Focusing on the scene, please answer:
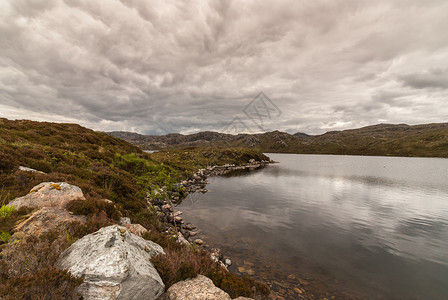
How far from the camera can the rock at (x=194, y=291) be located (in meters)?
4.89

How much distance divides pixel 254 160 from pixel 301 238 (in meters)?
69.9

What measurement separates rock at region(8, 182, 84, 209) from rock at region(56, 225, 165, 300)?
3.50m

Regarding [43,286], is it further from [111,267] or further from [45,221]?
[45,221]

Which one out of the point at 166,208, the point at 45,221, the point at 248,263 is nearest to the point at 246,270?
the point at 248,263

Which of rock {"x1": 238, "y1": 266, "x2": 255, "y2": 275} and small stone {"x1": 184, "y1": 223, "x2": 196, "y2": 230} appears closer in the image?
rock {"x1": 238, "y1": 266, "x2": 255, "y2": 275}

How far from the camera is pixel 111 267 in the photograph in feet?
14.2

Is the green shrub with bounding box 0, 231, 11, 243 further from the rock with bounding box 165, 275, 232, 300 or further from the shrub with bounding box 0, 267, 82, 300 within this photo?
the rock with bounding box 165, 275, 232, 300

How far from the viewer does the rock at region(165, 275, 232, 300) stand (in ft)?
16.0

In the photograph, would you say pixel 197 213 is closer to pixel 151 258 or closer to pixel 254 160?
pixel 151 258

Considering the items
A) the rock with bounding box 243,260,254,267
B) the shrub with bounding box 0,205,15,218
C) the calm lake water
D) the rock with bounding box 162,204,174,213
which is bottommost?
the calm lake water

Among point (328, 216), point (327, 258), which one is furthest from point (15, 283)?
point (328, 216)

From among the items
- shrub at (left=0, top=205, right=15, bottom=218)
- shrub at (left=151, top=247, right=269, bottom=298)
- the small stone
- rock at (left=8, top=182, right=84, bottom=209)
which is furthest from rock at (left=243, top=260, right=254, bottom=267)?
shrub at (left=0, top=205, right=15, bottom=218)

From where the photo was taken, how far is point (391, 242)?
47.3 feet

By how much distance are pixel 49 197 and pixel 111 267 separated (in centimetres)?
573
